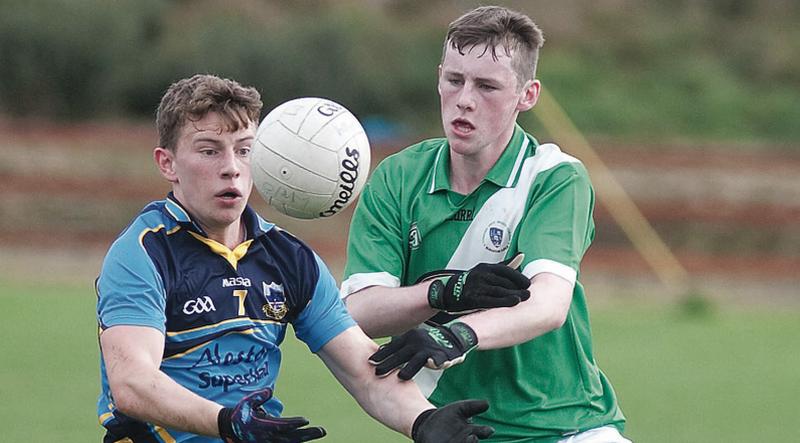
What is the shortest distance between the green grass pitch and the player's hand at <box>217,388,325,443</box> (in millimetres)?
6874

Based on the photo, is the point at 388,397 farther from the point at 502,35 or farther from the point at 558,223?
the point at 502,35

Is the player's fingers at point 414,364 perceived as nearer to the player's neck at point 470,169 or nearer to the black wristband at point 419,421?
the black wristband at point 419,421

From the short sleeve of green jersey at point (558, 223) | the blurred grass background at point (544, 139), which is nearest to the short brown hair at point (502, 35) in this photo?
the short sleeve of green jersey at point (558, 223)

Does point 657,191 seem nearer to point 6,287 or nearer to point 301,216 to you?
point 6,287

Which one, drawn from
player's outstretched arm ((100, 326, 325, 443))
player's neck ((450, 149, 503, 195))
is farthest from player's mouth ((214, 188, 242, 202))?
player's neck ((450, 149, 503, 195))

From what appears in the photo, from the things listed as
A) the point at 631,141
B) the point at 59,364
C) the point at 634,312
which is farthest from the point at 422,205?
the point at 631,141

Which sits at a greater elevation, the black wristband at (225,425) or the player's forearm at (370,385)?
the player's forearm at (370,385)

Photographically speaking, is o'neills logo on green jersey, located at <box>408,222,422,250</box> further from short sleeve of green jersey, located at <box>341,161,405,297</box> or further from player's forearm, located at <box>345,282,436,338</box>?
player's forearm, located at <box>345,282,436,338</box>

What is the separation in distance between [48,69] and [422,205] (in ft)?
84.2

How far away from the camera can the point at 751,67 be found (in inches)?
1394

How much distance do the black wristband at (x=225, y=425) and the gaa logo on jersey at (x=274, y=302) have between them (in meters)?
0.61

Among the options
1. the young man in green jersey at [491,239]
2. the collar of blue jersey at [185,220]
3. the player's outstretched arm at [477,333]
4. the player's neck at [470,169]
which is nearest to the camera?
the player's outstretched arm at [477,333]

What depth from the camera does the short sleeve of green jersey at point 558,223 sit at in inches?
207

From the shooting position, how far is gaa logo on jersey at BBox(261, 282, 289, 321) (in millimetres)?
4945
